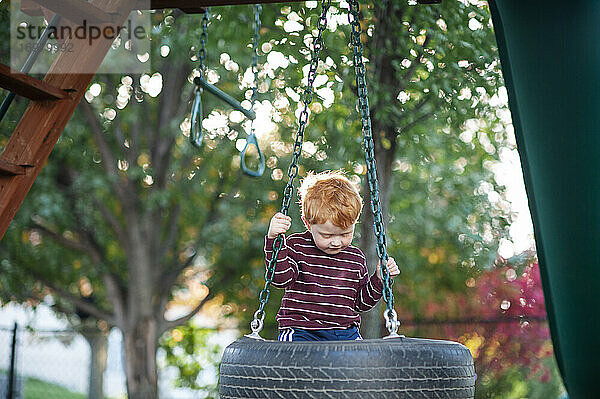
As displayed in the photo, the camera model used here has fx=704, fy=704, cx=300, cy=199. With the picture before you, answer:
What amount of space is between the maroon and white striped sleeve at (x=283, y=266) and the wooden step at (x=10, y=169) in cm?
93

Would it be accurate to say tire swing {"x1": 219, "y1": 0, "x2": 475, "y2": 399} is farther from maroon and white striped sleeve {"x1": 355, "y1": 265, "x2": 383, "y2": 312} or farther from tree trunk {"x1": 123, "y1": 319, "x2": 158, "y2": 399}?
tree trunk {"x1": 123, "y1": 319, "x2": 158, "y2": 399}

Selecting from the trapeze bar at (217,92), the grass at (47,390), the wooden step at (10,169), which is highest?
the trapeze bar at (217,92)

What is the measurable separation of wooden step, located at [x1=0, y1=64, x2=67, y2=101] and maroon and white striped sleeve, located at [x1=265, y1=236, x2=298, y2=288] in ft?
3.29

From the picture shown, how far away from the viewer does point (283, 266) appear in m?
2.45

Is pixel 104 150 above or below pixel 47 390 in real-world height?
above

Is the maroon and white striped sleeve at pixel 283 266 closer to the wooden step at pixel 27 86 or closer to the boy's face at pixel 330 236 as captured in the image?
the boy's face at pixel 330 236

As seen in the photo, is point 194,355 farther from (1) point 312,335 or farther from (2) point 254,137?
(1) point 312,335

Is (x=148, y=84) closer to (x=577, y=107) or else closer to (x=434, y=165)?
(x=434, y=165)

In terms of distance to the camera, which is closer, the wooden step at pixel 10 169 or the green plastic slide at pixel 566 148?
the green plastic slide at pixel 566 148

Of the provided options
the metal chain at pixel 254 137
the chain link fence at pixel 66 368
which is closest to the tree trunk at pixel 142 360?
the chain link fence at pixel 66 368

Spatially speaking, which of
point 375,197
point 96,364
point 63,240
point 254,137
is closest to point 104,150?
point 63,240

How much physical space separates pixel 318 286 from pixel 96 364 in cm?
776

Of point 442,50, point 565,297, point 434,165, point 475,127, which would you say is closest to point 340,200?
point 565,297

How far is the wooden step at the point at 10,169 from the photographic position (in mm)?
2465
